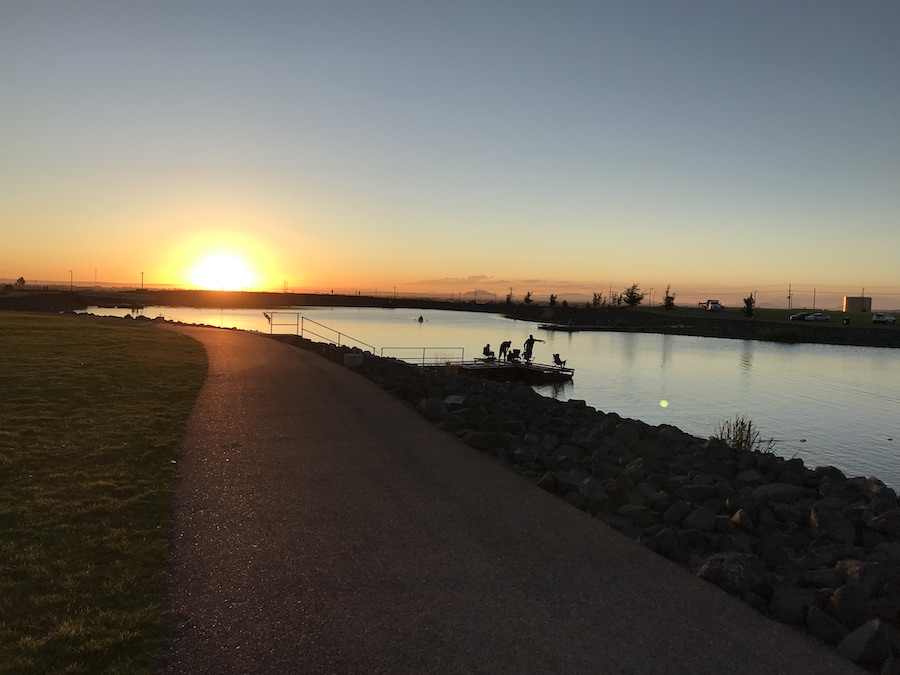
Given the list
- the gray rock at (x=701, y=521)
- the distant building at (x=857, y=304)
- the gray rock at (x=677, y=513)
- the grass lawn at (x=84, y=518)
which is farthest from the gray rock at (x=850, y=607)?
the distant building at (x=857, y=304)

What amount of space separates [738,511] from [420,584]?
551cm

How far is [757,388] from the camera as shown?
40969 mm

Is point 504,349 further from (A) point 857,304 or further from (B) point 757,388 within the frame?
(A) point 857,304

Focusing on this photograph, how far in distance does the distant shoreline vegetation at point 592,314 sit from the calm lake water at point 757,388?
11436 millimetres

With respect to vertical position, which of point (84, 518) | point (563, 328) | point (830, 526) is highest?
point (563, 328)

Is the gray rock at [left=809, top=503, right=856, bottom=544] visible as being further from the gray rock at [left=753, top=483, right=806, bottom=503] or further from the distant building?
the distant building

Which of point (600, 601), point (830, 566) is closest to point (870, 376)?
point (830, 566)

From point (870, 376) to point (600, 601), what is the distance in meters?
54.2

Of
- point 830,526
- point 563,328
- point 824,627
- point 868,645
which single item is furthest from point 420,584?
point 563,328

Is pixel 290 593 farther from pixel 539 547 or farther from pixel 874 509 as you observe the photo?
pixel 874 509

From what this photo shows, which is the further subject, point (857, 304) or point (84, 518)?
point (857, 304)

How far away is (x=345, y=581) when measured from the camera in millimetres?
6289

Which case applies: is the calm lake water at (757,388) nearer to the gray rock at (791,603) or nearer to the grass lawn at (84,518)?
the gray rock at (791,603)

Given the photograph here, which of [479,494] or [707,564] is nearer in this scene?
[707,564]
